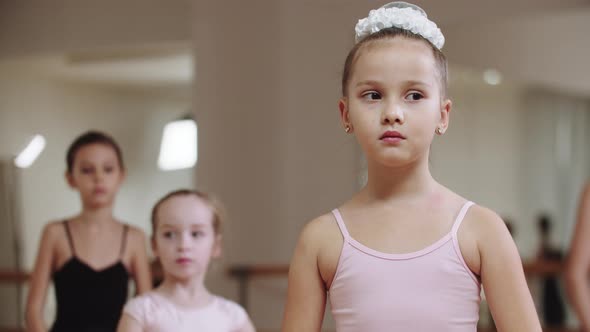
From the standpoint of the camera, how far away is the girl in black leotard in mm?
4027

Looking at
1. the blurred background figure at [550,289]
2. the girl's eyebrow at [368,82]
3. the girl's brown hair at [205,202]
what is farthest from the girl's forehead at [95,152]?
the blurred background figure at [550,289]

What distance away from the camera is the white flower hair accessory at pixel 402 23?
2287 millimetres

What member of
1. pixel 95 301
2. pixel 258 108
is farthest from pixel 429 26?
pixel 258 108

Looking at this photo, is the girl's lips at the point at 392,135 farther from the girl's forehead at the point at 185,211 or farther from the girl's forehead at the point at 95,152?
the girl's forehead at the point at 95,152

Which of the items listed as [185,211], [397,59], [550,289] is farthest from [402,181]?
[550,289]

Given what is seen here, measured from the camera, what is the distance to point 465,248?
220 cm

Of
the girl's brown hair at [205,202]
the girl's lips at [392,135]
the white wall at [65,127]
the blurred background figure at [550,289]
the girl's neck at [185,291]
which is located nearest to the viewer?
the girl's lips at [392,135]

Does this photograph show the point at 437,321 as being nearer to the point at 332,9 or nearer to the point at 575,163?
the point at 332,9

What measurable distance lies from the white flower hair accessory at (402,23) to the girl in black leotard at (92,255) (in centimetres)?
195

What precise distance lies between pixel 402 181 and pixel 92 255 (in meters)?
2.06

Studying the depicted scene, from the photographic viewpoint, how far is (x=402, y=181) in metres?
2.30

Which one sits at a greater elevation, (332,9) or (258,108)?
(332,9)

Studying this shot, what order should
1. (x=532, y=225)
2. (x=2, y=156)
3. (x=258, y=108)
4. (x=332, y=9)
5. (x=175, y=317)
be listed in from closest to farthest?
(x=175, y=317) < (x=332, y=9) < (x=258, y=108) < (x=2, y=156) < (x=532, y=225)

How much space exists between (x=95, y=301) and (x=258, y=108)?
3.86 m
